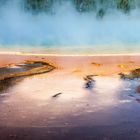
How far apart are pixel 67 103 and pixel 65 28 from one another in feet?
52.2

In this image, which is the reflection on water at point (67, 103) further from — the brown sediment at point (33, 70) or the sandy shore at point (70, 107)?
the brown sediment at point (33, 70)

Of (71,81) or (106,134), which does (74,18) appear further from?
(106,134)

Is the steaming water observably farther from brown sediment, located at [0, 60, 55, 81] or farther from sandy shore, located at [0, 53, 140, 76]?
brown sediment, located at [0, 60, 55, 81]

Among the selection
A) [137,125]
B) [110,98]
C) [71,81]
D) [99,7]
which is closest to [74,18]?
[99,7]

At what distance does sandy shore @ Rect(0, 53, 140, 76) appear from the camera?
10452 mm

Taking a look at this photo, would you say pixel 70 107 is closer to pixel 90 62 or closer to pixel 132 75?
pixel 132 75

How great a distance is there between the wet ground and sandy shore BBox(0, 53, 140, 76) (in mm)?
1366

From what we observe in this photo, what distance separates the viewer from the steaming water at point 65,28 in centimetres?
1922

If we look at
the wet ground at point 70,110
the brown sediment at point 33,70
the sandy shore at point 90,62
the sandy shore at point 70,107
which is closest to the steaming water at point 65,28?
the sandy shore at point 90,62

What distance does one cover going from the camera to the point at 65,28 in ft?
74.4

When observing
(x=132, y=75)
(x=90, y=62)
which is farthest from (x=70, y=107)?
(x=90, y=62)

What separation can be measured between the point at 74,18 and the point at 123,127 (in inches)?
724

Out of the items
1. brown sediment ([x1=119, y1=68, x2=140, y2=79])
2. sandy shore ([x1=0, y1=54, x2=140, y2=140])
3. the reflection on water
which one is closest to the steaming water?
brown sediment ([x1=119, y1=68, x2=140, y2=79])

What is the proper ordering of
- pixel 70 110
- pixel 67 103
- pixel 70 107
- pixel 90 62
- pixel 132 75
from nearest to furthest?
1. pixel 70 110
2. pixel 70 107
3. pixel 67 103
4. pixel 132 75
5. pixel 90 62
